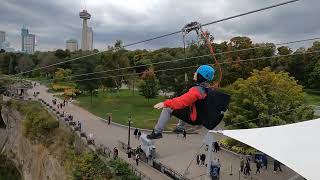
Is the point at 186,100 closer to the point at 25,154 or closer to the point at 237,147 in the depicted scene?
the point at 237,147

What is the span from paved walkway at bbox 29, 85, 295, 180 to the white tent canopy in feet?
33.6

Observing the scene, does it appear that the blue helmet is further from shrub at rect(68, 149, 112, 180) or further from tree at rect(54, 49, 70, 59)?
tree at rect(54, 49, 70, 59)

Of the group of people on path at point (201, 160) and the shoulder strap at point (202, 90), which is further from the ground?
the shoulder strap at point (202, 90)

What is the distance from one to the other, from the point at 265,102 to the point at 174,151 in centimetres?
696

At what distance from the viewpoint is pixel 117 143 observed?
33.8m

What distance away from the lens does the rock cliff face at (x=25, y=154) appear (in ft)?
113

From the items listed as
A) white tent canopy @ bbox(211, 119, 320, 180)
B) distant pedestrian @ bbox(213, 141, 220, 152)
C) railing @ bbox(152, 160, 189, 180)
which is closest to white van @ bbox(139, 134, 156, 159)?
railing @ bbox(152, 160, 189, 180)

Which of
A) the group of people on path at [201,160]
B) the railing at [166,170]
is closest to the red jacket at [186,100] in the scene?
the railing at [166,170]

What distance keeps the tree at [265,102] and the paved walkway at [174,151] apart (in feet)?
9.06

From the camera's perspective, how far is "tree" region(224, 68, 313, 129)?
29.6 meters

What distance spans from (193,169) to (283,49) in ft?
139

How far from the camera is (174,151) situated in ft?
102

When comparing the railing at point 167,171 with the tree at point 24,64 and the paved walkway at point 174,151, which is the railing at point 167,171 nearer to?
the paved walkway at point 174,151

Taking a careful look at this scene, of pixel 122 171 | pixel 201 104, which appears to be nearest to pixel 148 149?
pixel 122 171
